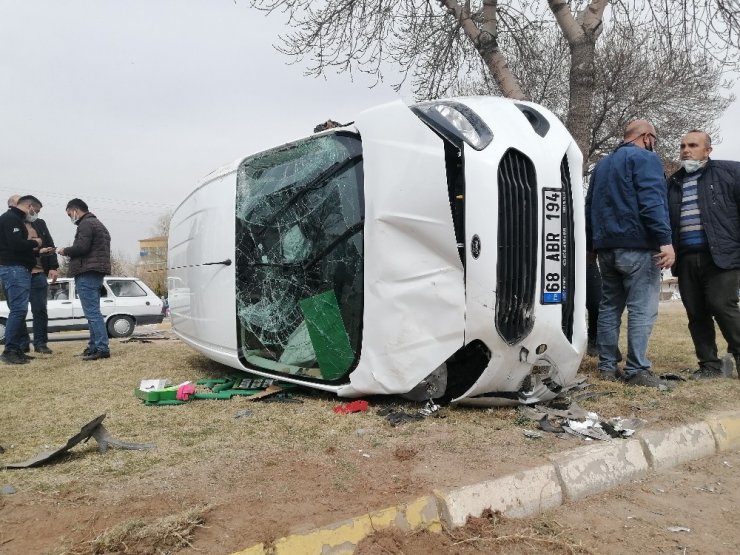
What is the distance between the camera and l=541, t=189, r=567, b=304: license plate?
3293 mm

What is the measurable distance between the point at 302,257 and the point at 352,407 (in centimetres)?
106

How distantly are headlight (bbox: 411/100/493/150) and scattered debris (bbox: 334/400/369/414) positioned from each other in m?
1.70

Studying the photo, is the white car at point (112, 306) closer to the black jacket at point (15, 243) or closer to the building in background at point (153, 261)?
the black jacket at point (15, 243)

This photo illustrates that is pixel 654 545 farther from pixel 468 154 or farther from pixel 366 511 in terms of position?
pixel 468 154

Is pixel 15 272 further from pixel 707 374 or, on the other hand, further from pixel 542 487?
pixel 707 374

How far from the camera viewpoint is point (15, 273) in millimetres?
6469

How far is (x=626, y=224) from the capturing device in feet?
13.6

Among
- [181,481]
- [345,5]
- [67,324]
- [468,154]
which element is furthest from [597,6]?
[67,324]

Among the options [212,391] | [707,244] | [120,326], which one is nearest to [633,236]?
[707,244]

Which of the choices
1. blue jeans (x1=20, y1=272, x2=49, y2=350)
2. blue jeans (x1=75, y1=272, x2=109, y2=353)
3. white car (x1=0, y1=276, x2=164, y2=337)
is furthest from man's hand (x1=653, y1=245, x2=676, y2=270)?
white car (x1=0, y1=276, x2=164, y2=337)

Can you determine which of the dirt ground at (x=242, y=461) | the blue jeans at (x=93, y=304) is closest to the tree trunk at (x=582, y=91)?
the dirt ground at (x=242, y=461)

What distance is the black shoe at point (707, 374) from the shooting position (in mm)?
4512

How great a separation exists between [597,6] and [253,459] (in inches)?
277

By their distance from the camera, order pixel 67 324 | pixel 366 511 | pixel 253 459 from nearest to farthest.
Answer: pixel 366 511, pixel 253 459, pixel 67 324
